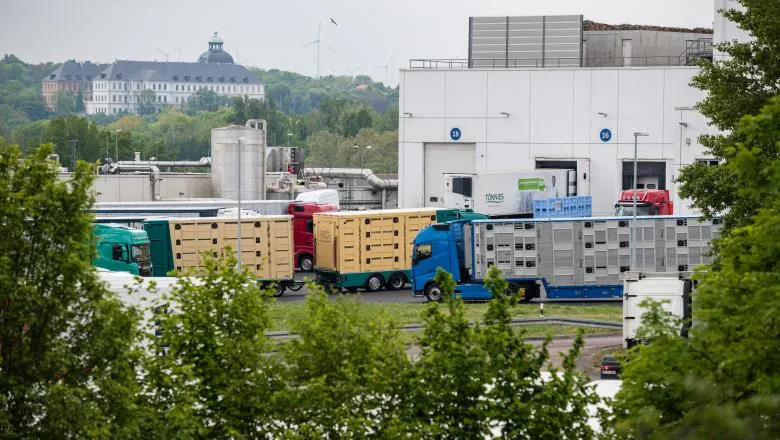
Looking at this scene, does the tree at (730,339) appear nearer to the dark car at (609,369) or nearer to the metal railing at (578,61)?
the dark car at (609,369)

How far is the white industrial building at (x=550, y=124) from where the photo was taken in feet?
226

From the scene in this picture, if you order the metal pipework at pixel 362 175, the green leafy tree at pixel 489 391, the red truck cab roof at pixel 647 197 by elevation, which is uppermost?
the metal pipework at pixel 362 175

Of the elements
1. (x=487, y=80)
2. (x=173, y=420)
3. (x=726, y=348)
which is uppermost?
(x=487, y=80)

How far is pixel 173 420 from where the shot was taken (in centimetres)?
1331

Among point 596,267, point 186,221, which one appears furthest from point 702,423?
point 186,221

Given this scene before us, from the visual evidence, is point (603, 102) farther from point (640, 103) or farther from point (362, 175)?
point (362, 175)

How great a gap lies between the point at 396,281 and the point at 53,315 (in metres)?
36.1

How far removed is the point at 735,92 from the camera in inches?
1143

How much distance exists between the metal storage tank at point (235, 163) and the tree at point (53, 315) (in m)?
70.5

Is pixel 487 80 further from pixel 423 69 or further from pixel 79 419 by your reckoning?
pixel 79 419

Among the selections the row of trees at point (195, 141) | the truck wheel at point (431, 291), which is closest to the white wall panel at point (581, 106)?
the truck wheel at point (431, 291)

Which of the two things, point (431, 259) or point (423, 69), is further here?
point (423, 69)

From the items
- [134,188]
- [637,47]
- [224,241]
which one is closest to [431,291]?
[224,241]

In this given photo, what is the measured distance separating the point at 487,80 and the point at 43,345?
2372 inches
